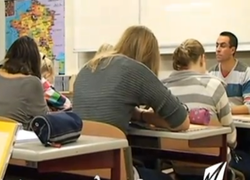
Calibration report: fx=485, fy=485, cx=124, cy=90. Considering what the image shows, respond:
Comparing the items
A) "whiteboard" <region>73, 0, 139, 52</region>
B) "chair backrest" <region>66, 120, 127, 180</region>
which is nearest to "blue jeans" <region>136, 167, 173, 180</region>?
"chair backrest" <region>66, 120, 127, 180</region>

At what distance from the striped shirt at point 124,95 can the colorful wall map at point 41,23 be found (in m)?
3.50

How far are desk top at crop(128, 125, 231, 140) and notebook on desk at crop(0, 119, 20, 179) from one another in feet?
3.87

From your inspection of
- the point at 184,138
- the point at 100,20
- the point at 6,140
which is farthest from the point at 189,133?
the point at 100,20

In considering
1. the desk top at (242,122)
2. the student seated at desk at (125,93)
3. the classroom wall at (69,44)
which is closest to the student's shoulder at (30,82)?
the student seated at desk at (125,93)

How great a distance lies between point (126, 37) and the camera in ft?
7.78

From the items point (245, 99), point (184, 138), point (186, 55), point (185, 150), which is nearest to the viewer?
point (184, 138)

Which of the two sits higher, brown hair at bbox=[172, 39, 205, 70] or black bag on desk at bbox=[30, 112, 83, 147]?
brown hair at bbox=[172, 39, 205, 70]

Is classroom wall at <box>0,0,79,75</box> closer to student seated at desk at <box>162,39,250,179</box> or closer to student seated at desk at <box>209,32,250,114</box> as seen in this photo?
student seated at desk at <box>209,32,250,114</box>

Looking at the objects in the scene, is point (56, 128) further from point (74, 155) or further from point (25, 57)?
point (25, 57)

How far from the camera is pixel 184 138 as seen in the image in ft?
6.75

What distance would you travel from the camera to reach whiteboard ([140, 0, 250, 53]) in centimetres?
422

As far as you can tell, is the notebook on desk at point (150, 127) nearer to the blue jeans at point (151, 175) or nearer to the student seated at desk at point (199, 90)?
the blue jeans at point (151, 175)

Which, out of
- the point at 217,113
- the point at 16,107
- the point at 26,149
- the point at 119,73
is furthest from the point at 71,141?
the point at 217,113

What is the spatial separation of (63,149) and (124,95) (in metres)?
0.72
